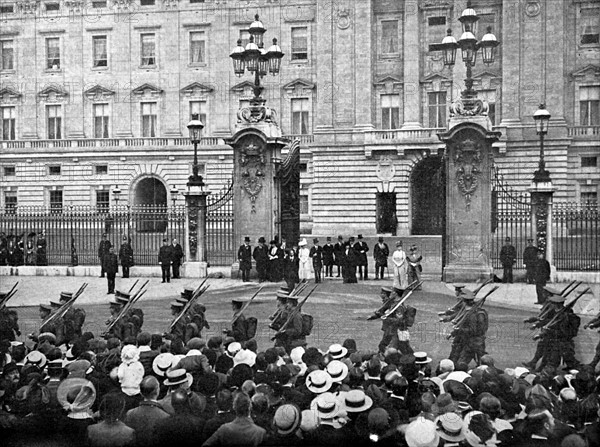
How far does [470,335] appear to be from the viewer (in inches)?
466

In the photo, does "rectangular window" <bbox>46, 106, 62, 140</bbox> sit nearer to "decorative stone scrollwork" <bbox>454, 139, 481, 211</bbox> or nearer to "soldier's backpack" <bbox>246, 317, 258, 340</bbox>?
"decorative stone scrollwork" <bbox>454, 139, 481, 211</bbox>

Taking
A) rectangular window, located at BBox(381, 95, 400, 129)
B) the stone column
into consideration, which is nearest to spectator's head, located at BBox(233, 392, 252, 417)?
the stone column

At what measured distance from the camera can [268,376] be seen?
919 centimetres

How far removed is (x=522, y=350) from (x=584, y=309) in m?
2.74

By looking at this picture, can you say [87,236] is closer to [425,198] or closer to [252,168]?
[252,168]

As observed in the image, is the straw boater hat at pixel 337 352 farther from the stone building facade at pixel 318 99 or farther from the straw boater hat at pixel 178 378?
the stone building facade at pixel 318 99

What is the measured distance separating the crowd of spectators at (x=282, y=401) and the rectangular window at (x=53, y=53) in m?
34.7

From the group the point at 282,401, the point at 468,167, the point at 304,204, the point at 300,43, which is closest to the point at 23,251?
the point at 468,167

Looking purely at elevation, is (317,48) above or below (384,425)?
above

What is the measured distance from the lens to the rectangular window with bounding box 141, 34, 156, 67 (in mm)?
49812

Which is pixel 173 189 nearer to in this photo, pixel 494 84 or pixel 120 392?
pixel 494 84

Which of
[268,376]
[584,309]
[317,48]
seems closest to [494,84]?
[317,48]

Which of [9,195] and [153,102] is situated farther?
[153,102]

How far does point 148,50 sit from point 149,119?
15.2 ft
